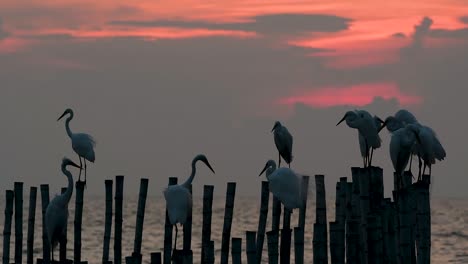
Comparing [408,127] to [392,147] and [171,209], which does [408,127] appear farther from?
[171,209]

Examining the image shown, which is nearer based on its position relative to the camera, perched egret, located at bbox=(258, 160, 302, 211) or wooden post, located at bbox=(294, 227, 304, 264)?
wooden post, located at bbox=(294, 227, 304, 264)

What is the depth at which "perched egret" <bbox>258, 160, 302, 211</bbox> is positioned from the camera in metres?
17.3

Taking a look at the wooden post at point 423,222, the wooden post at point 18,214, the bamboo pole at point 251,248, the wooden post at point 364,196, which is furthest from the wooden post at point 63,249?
the wooden post at point 423,222

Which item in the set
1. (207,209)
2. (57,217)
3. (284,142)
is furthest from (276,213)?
(284,142)

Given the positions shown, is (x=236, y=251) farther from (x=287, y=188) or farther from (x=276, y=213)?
(x=276, y=213)

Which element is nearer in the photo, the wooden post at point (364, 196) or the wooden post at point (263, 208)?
the wooden post at point (364, 196)

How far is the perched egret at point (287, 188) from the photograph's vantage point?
17.3 metres

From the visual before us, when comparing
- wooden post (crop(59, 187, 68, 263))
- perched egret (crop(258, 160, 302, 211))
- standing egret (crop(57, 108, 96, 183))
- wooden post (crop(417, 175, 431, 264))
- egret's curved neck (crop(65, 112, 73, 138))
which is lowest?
wooden post (crop(59, 187, 68, 263))

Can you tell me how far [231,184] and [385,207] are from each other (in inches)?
121

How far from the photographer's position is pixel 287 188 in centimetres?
1738

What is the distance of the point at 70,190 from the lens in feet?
61.2

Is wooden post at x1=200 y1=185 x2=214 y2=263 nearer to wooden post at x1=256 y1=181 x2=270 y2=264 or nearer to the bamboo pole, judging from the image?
wooden post at x1=256 y1=181 x2=270 y2=264

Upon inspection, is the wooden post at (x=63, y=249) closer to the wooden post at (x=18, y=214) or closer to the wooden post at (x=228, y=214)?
the wooden post at (x=18, y=214)

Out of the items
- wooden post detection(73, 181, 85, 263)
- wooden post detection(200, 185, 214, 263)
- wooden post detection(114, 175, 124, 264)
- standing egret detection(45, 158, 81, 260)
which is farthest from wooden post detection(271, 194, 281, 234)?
standing egret detection(45, 158, 81, 260)
